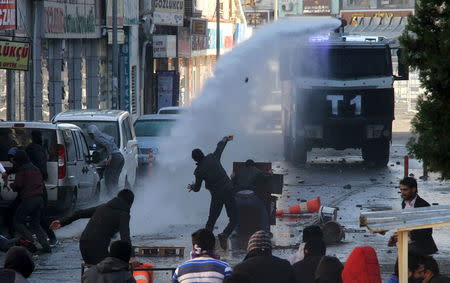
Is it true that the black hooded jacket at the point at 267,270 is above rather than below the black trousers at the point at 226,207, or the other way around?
above

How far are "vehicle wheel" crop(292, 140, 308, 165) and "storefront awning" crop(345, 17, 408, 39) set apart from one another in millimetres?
56378

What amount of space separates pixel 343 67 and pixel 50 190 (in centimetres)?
1427

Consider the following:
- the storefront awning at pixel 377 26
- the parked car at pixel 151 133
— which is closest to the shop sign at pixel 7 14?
the parked car at pixel 151 133

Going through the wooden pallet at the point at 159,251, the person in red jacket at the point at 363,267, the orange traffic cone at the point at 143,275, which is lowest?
the wooden pallet at the point at 159,251

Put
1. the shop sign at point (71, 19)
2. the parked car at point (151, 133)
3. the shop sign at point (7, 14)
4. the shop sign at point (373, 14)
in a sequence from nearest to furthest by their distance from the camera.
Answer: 1. the shop sign at point (7, 14)
2. the parked car at point (151, 133)
3. the shop sign at point (71, 19)
4. the shop sign at point (373, 14)

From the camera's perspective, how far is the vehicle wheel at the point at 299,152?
111 ft

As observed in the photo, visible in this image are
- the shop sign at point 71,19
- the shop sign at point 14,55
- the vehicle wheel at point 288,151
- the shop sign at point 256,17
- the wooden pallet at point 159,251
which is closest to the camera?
the wooden pallet at point 159,251

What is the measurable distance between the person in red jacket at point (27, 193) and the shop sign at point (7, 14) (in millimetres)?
10231

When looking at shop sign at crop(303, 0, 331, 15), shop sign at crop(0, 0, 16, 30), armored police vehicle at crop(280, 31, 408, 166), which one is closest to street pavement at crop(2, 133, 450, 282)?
armored police vehicle at crop(280, 31, 408, 166)

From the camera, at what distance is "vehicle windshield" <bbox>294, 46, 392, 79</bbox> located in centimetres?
3256

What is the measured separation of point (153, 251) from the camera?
17656mm

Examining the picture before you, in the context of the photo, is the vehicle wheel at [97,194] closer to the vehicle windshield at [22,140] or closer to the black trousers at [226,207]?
the vehicle windshield at [22,140]

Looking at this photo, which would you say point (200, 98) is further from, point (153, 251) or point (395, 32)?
point (395, 32)

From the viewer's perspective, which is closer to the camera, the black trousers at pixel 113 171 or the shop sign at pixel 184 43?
the black trousers at pixel 113 171
